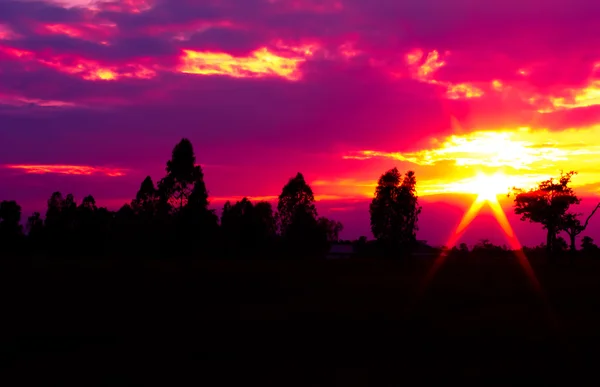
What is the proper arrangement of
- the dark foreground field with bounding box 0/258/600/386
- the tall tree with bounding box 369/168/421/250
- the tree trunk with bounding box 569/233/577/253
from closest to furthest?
the dark foreground field with bounding box 0/258/600/386
the tree trunk with bounding box 569/233/577/253
the tall tree with bounding box 369/168/421/250

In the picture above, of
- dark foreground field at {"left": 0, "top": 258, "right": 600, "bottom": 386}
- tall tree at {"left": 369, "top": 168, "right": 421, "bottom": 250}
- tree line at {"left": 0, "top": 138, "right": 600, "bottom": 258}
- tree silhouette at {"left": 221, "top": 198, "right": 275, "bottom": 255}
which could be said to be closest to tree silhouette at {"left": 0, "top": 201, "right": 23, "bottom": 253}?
tree line at {"left": 0, "top": 138, "right": 600, "bottom": 258}

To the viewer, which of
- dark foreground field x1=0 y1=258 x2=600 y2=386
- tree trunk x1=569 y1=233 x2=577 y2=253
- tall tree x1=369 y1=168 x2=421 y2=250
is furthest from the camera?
tall tree x1=369 y1=168 x2=421 y2=250

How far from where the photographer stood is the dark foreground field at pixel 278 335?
15.1m

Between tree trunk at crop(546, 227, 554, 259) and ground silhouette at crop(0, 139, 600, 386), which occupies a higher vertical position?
tree trunk at crop(546, 227, 554, 259)

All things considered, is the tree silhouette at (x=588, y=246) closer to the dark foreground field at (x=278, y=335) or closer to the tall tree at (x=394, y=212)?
the tall tree at (x=394, y=212)

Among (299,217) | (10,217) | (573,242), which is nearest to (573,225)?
(573,242)

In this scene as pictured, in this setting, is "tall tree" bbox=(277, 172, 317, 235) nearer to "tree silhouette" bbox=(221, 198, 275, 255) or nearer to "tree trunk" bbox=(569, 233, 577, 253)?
"tree silhouette" bbox=(221, 198, 275, 255)

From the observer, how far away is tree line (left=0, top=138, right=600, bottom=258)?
79625 millimetres

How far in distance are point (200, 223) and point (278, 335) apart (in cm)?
6093

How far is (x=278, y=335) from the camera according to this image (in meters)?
20.8

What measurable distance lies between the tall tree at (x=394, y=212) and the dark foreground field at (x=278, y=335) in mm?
64203

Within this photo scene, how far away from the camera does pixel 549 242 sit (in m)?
84.7

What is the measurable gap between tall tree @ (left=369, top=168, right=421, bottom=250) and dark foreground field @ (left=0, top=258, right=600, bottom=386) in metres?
64.2

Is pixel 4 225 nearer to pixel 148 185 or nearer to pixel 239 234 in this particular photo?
pixel 148 185
